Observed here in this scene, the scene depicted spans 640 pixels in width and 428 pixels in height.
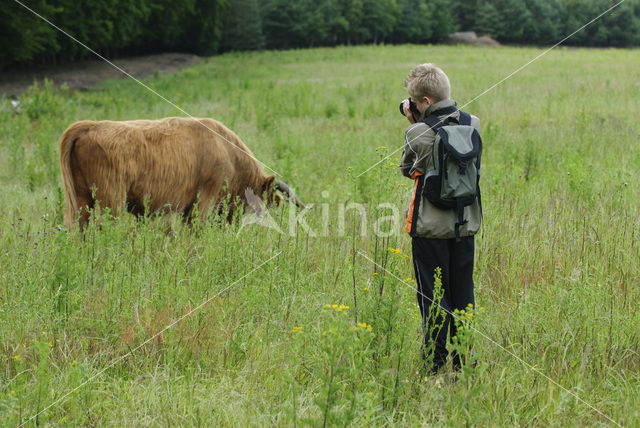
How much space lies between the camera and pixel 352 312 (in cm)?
370

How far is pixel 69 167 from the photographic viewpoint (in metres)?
5.08

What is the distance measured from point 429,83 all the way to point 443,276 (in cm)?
120

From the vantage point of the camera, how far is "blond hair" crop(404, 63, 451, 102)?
10.4 feet

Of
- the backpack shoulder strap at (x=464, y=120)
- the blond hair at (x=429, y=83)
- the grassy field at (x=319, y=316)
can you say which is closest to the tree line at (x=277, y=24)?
the grassy field at (x=319, y=316)

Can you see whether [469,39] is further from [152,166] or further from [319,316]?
[319,316]

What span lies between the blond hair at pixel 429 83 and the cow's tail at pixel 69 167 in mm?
3436

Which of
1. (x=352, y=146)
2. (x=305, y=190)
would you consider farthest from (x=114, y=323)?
(x=352, y=146)

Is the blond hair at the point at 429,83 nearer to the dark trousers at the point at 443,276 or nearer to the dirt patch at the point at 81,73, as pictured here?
the dark trousers at the point at 443,276

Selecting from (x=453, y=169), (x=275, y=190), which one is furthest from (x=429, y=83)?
(x=275, y=190)

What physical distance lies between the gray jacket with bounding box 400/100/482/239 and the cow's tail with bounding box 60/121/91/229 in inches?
136

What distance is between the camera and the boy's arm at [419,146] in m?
3.15

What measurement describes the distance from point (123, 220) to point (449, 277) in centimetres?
331

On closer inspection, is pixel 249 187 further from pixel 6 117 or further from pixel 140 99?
pixel 140 99

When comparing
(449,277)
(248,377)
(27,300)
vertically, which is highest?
(449,277)
